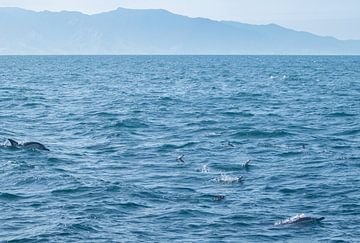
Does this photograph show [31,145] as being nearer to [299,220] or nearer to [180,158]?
[180,158]

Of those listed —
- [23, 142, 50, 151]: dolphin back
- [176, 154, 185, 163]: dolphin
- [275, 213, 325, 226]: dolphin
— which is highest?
[23, 142, 50, 151]: dolphin back

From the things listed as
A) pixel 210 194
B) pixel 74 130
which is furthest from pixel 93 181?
pixel 74 130

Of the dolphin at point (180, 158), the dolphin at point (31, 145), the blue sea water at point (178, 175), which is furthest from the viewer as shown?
the dolphin at point (31, 145)

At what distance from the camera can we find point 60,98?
68.9m

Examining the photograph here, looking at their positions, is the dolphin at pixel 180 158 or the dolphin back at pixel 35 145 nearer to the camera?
the dolphin at pixel 180 158

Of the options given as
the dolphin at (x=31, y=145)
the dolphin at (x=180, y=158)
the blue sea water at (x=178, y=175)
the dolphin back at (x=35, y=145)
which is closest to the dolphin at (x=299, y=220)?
the blue sea water at (x=178, y=175)

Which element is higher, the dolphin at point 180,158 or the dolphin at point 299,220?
the dolphin at point 180,158

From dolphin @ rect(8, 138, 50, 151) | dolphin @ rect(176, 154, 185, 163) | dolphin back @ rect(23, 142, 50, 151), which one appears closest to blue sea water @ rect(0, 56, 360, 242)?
dolphin @ rect(176, 154, 185, 163)

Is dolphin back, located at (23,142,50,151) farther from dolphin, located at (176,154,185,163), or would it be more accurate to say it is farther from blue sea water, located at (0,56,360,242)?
dolphin, located at (176,154,185,163)

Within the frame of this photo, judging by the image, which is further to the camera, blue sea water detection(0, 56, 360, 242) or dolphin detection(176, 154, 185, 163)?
dolphin detection(176, 154, 185, 163)

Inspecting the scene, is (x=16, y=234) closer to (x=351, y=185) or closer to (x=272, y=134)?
(x=351, y=185)

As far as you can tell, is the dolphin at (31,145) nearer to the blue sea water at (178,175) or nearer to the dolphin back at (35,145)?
the dolphin back at (35,145)

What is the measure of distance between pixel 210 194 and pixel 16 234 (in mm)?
8139

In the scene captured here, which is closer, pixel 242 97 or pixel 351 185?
pixel 351 185
